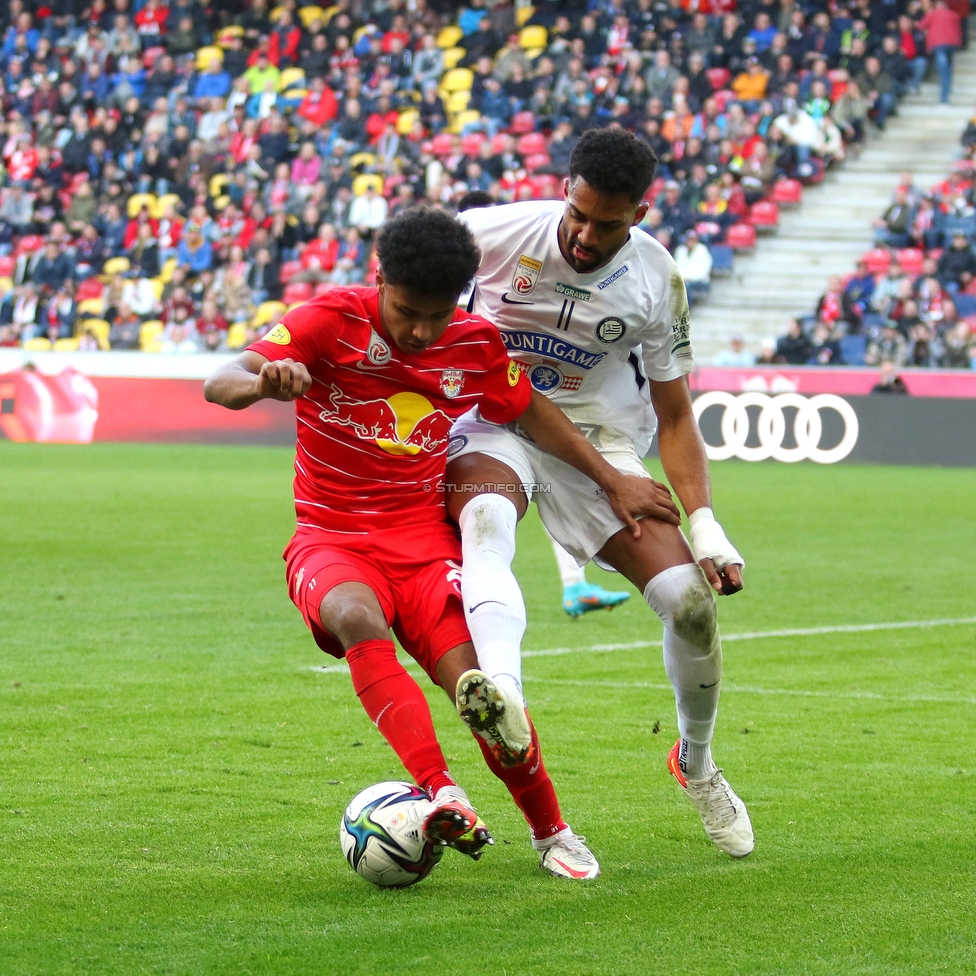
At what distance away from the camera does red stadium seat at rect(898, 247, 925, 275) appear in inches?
843

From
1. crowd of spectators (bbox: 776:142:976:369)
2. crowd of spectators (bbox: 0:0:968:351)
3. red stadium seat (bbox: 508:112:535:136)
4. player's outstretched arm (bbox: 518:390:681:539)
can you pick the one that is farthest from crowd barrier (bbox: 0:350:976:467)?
player's outstretched arm (bbox: 518:390:681:539)

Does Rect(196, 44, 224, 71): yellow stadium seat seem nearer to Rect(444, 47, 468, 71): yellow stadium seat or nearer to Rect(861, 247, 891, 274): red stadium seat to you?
Rect(444, 47, 468, 71): yellow stadium seat

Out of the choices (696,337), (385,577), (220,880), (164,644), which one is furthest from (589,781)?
Answer: (696,337)

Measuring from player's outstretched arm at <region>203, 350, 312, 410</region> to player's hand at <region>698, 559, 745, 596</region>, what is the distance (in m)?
1.26

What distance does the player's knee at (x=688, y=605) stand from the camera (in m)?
4.20

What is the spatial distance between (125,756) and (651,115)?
20.0 meters

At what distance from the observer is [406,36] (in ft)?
89.7

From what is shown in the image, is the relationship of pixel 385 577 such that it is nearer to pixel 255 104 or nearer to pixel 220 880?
pixel 220 880

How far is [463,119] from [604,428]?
21930 mm

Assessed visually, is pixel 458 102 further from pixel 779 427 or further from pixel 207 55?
pixel 779 427

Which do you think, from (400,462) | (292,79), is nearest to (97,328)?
(292,79)

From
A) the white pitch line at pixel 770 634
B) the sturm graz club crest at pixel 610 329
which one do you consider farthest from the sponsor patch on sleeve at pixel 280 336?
the white pitch line at pixel 770 634

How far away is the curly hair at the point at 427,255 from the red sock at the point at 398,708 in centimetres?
91

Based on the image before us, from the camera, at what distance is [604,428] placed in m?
4.87
